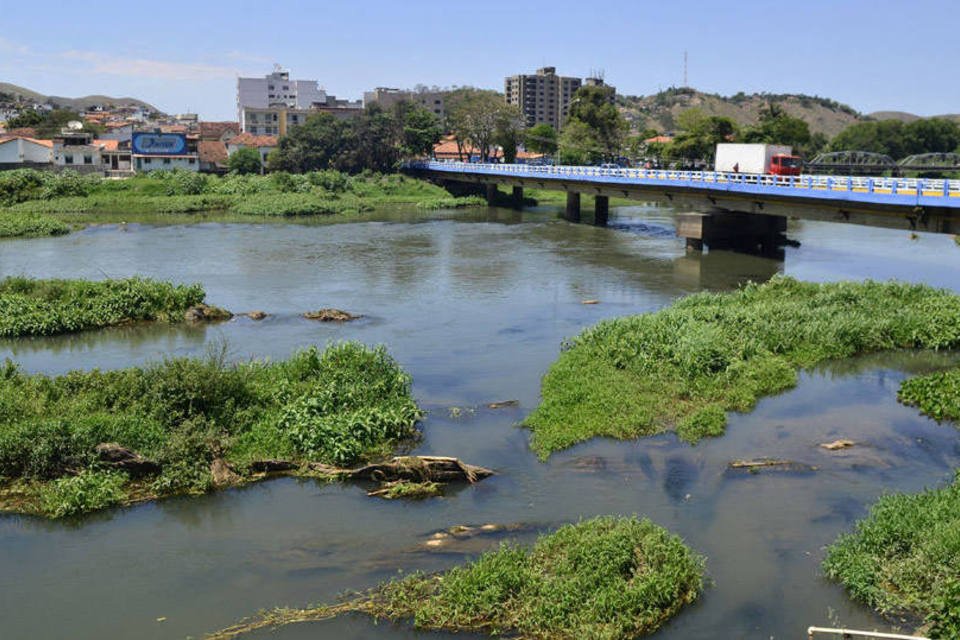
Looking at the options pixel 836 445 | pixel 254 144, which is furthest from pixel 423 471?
pixel 254 144

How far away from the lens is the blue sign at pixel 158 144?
93188mm

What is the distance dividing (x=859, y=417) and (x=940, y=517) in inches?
273

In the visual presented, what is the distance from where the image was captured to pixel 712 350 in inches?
880

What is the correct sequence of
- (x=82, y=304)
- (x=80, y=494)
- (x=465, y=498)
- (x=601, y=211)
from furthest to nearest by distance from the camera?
1. (x=601, y=211)
2. (x=82, y=304)
3. (x=465, y=498)
4. (x=80, y=494)

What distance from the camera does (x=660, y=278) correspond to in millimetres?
40031

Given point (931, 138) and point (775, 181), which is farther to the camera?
point (931, 138)

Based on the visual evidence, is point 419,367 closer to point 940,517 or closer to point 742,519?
point 742,519

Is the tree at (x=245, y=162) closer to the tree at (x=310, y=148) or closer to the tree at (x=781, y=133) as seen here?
the tree at (x=310, y=148)

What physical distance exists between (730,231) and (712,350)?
28012mm

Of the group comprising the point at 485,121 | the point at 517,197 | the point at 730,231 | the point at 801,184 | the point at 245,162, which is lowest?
the point at 730,231

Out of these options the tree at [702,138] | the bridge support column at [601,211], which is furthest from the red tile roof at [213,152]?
the bridge support column at [601,211]

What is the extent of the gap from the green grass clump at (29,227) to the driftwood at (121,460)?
141 ft

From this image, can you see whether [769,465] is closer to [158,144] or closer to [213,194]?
[213,194]

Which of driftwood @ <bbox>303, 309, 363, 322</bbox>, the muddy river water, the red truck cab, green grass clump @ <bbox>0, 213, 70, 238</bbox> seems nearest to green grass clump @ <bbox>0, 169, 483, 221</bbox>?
green grass clump @ <bbox>0, 213, 70, 238</bbox>
